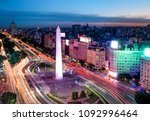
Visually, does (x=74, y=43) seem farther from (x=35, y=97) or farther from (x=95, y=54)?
(x=35, y=97)

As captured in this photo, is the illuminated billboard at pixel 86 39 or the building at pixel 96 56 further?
the illuminated billboard at pixel 86 39

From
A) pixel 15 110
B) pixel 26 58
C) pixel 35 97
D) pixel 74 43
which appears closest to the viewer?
pixel 15 110

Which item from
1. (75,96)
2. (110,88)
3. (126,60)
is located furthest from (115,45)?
(75,96)

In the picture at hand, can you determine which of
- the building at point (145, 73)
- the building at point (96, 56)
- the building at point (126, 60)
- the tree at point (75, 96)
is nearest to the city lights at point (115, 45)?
the building at point (126, 60)

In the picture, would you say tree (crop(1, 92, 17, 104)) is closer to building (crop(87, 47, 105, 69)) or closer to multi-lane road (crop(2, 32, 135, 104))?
multi-lane road (crop(2, 32, 135, 104))

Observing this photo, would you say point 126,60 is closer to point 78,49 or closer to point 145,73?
point 145,73

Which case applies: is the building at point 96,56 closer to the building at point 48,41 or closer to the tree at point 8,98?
the building at point 48,41

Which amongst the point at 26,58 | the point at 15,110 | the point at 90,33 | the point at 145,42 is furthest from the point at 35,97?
the point at 90,33
